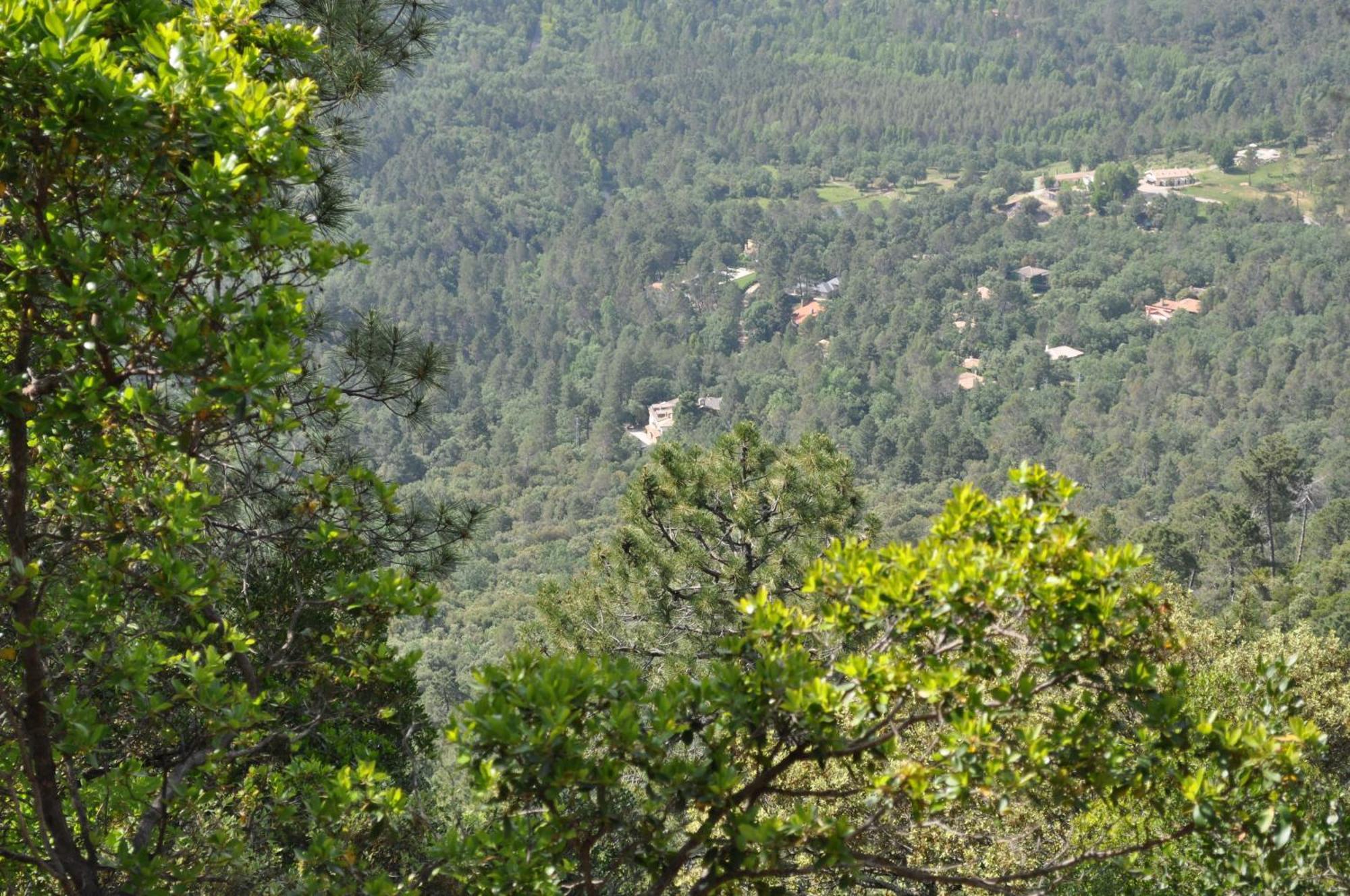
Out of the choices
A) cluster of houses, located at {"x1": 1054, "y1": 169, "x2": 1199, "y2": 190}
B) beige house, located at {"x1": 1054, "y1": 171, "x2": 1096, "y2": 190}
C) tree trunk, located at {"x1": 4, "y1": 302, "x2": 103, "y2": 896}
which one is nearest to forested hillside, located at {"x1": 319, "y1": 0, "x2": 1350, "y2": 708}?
beige house, located at {"x1": 1054, "y1": 171, "x2": 1096, "y2": 190}

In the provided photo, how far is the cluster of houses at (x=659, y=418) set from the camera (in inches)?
2168

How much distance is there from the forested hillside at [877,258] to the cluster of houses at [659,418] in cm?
92

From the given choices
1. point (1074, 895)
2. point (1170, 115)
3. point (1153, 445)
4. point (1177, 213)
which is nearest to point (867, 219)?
point (1177, 213)

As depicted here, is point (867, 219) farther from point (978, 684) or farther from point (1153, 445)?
point (978, 684)

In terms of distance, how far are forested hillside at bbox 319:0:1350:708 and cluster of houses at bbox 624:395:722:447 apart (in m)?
0.92

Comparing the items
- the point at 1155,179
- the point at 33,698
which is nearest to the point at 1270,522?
the point at 33,698

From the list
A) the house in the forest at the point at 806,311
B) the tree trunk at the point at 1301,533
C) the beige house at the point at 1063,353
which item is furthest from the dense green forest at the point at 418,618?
the house in the forest at the point at 806,311

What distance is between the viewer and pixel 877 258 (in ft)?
250

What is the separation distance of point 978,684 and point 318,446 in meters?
2.84

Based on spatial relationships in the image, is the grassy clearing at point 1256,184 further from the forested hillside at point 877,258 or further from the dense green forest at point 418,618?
the dense green forest at point 418,618

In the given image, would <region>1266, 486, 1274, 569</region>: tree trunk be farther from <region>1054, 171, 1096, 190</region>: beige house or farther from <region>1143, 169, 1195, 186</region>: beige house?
<region>1143, 169, 1195, 186</region>: beige house

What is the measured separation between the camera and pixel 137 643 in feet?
8.34

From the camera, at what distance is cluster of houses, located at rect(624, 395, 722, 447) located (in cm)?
5506

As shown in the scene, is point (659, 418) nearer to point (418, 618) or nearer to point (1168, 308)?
point (1168, 308)
